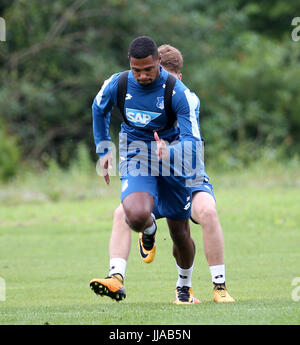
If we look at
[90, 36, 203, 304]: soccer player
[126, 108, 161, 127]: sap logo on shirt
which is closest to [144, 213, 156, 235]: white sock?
[90, 36, 203, 304]: soccer player

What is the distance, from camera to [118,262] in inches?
292

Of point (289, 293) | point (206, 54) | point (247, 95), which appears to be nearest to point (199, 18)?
point (206, 54)

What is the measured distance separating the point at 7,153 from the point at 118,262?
60.1ft

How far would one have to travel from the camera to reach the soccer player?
23.3 feet

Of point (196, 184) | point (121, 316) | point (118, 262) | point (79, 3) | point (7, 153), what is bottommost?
point (121, 316)

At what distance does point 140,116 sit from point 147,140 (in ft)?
0.83

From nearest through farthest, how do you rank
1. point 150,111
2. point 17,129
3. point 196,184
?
point 150,111, point 196,184, point 17,129

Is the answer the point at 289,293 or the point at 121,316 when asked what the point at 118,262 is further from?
the point at 289,293

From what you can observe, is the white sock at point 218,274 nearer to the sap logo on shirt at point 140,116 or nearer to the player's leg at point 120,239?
the player's leg at point 120,239

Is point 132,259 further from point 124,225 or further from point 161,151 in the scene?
point 161,151

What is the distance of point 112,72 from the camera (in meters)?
30.5

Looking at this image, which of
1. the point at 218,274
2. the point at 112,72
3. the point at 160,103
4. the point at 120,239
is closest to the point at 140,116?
the point at 160,103

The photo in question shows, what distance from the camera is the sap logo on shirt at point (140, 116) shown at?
7270 millimetres

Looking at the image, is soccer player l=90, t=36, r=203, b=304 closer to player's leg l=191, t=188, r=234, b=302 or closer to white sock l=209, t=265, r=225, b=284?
player's leg l=191, t=188, r=234, b=302
